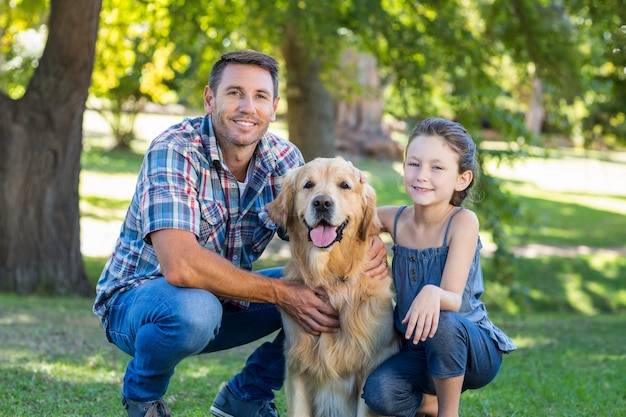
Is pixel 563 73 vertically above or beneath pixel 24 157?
above

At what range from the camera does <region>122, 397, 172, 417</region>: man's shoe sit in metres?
3.84

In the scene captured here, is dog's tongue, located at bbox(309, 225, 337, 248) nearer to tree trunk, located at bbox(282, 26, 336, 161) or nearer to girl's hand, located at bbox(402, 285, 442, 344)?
girl's hand, located at bbox(402, 285, 442, 344)

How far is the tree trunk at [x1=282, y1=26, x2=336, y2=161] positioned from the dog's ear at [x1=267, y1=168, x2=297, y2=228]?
8.12 m

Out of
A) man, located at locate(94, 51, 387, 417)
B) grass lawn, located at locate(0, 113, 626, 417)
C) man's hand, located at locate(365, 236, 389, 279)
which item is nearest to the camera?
man, located at locate(94, 51, 387, 417)

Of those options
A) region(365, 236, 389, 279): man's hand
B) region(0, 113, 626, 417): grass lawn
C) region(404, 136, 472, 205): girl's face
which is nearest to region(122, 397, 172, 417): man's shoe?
region(0, 113, 626, 417): grass lawn

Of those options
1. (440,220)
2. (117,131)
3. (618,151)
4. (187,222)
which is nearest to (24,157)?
(187,222)

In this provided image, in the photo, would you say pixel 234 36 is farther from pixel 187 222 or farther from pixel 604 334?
pixel 187 222

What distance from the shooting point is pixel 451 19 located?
1072 centimetres

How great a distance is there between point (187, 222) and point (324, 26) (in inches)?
253

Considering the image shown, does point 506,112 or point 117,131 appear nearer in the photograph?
point 506,112

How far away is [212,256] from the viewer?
3.85 m

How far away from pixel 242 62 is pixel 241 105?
24 centimetres

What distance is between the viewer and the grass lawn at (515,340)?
4.77 meters

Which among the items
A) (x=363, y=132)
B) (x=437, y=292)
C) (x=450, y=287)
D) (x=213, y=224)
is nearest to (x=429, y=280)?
(x=450, y=287)
